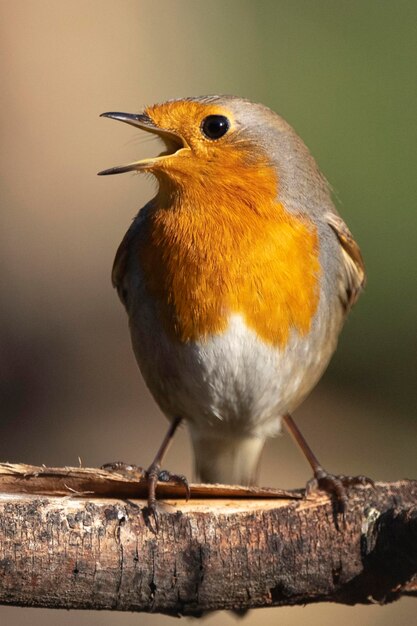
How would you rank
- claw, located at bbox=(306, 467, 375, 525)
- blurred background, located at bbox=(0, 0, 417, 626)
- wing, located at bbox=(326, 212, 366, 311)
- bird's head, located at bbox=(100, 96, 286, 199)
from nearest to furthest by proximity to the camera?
claw, located at bbox=(306, 467, 375, 525)
bird's head, located at bbox=(100, 96, 286, 199)
wing, located at bbox=(326, 212, 366, 311)
blurred background, located at bbox=(0, 0, 417, 626)

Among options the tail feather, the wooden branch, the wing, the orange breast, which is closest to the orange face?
the orange breast

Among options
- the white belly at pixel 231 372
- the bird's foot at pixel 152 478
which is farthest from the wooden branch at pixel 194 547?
the white belly at pixel 231 372

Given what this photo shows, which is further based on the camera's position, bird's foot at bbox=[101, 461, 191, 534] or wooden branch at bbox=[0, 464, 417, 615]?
bird's foot at bbox=[101, 461, 191, 534]

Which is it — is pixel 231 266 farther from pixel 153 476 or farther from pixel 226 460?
pixel 226 460

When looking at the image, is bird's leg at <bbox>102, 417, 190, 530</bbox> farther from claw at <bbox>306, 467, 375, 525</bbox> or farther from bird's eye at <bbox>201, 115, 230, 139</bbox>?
bird's eye at <bbox>201, 115, 230, 139</bbox>

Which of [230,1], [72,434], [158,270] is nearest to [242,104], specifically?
[158,270]

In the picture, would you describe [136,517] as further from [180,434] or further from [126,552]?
[180,434]

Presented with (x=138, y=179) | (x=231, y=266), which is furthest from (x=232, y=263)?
(x=138, y=179)
